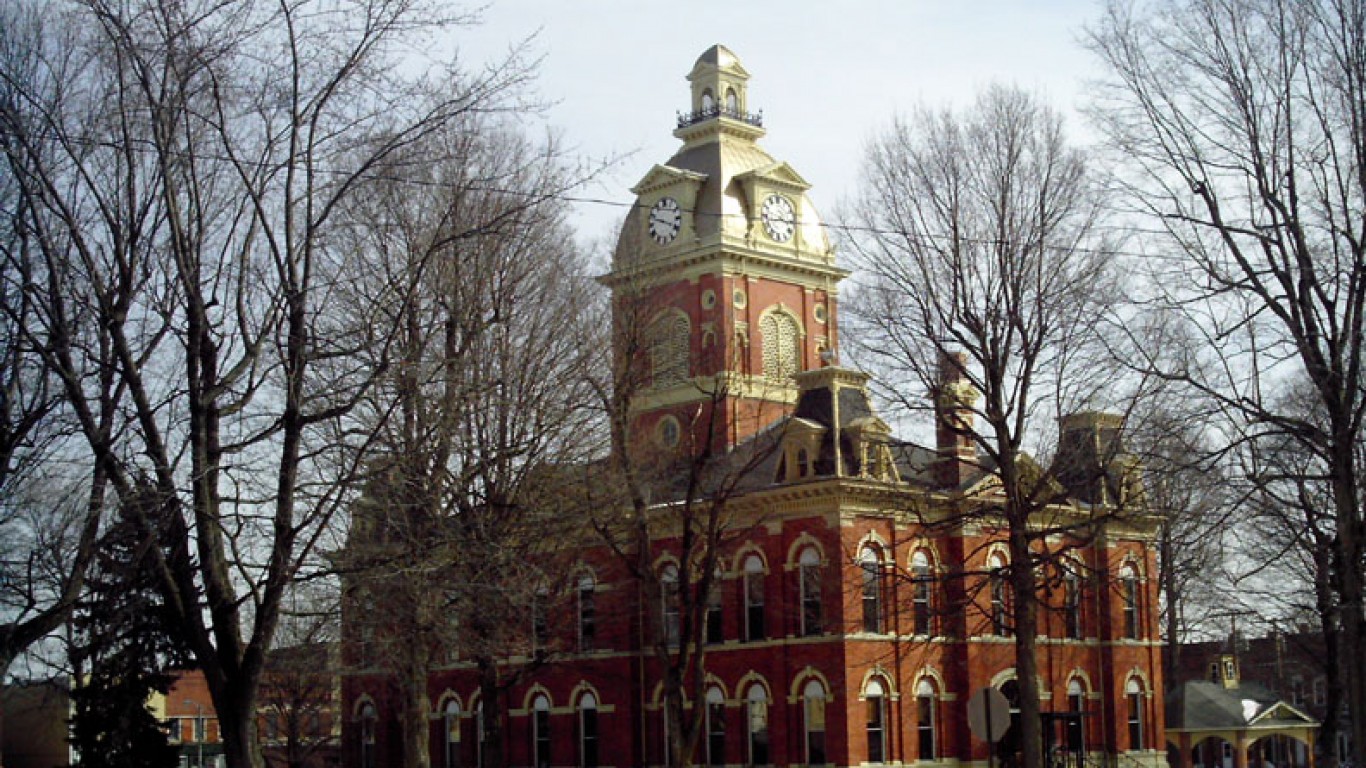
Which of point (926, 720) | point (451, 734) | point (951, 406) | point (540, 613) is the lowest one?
point (451, 734)

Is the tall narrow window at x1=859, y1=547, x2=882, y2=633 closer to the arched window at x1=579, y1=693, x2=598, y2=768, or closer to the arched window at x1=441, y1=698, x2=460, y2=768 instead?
the arched window at x1=579, y1=693, x2=598, y2=768

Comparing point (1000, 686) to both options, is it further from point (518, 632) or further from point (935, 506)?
→ point (518, 632)

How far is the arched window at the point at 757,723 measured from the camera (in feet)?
152

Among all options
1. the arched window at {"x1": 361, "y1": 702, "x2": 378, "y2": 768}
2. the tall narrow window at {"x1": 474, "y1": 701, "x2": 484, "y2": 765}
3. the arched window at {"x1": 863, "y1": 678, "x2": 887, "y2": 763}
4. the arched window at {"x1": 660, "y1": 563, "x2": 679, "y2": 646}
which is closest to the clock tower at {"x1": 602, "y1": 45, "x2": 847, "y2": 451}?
the arched window at {"x1": 660, "y1": 563, "x2": 679, "y2": 646}

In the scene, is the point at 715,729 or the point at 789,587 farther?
the point at 715,729

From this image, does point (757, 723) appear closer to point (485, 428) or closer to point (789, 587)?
point (789, 587)

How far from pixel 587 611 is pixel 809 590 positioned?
864 cm

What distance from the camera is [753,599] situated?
156ft

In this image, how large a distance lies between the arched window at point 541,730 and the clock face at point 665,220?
1497 centimetres

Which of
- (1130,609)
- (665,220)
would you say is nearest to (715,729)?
(1130,609)

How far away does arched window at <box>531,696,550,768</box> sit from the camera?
171ft

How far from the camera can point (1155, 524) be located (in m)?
51.7

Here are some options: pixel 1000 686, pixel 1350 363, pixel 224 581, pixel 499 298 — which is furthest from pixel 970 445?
pixel 224 581

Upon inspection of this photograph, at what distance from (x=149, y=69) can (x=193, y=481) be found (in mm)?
3904
